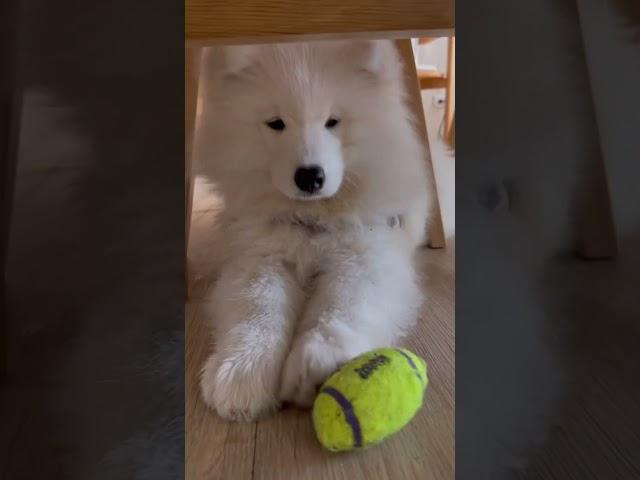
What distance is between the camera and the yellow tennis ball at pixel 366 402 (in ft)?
2.47

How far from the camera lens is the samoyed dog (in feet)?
2.99

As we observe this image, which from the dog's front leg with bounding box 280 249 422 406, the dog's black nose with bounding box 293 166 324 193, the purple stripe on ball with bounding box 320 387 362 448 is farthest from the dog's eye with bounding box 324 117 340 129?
the purple stripe on ball with bounding box 320 387 362 448

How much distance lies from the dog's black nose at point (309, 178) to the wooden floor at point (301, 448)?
0.37 m

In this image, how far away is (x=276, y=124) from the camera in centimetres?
115

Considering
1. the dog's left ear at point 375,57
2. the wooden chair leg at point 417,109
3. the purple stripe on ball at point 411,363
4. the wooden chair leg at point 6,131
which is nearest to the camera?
the wooden chair leg at point 6,131

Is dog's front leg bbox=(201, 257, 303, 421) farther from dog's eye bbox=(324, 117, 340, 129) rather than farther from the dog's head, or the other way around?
dog's eye bbox=(324, 117, 340, 129)

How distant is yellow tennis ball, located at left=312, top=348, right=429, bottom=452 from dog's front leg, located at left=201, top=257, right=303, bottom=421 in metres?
0.12

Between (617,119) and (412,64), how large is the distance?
92cm

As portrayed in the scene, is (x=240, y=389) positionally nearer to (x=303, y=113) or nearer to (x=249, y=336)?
(x=249, y=336)

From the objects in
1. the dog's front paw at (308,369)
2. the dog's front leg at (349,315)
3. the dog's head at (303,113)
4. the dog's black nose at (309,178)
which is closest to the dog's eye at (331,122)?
the dog's head at (303,113)

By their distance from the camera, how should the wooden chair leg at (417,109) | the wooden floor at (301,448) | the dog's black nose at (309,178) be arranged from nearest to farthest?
the wooden floor at (301,448), the dog's black nose at (309,178), the wooden chair leg at (417,109)

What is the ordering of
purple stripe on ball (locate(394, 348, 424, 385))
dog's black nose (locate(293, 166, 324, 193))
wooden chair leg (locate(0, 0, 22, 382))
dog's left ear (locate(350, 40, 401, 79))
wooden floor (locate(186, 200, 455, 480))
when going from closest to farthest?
wooden chair leg (locate(0, 0, 22, 382)) < wooden floor (locate(186, 200, 455, 480)) < purple stripe on ball (locate(394, 348, 424, 385)) < dog's black nose (locate(293, 166, 324, 193)) < dog's left ear (locate(350, 40, 401, 79))

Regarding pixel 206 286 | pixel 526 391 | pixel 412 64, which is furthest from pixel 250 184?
pixel 526 391

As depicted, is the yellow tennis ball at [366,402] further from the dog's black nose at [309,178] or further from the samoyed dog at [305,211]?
the dog's black nose at [309,178]
